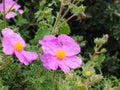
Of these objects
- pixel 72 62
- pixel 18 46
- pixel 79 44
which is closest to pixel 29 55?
pixel 18 46

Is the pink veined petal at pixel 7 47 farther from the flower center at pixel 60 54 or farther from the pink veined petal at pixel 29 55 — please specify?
the flower center at pixel 60 54

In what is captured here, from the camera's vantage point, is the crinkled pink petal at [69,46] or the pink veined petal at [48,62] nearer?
the pink veined petal at [48,62]

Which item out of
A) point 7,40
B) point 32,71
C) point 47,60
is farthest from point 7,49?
point 32,71

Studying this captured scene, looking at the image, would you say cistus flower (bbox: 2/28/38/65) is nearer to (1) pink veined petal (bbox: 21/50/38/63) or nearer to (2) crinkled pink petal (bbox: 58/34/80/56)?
(1) pink veined petal (bbox: 21/50/38/63)

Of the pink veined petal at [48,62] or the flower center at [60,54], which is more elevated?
the flower center at [60,54]

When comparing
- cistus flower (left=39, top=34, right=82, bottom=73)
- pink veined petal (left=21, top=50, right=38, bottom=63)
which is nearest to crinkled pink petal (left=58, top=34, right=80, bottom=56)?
cistus flower (left=39, top=34, right=82, bottom=73)

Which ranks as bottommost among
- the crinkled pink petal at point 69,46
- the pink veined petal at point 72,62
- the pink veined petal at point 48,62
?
the pink veined petal at point 48,62

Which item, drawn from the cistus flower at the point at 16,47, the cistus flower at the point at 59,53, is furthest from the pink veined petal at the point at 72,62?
the cistus flower at the point at 16,47
